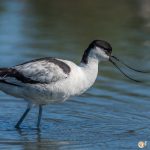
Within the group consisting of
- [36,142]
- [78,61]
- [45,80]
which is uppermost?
[45,80]

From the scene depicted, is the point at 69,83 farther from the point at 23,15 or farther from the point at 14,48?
the point at 23,15

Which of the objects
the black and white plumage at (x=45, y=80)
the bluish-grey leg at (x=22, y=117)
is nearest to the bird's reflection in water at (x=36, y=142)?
the bluish-grey leg at (x=22, y=117)

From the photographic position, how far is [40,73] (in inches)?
447

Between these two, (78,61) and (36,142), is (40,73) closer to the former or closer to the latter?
(36,142)

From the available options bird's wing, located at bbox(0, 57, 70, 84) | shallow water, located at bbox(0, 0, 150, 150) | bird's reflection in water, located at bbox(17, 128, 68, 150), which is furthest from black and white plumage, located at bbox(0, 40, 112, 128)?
shallow water, located at bbox(0, 0, 150, 150)

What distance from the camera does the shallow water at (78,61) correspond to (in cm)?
1093

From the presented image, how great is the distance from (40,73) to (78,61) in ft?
15.9

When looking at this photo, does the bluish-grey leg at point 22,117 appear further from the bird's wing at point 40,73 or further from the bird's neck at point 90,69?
the bird's neck at point 90,69

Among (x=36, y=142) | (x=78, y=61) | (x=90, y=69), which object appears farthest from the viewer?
(x=78, y=61)

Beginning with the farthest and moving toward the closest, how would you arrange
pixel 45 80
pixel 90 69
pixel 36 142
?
pixel 90 69 < pixel 45 80 < pixel 36 142

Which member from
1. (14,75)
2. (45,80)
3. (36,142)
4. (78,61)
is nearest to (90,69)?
(45,80)

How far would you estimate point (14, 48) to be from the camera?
1725 centimetres

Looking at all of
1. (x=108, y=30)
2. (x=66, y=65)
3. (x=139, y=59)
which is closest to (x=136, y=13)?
(x=108, y=30)

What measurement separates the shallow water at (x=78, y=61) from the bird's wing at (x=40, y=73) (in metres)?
0.69
